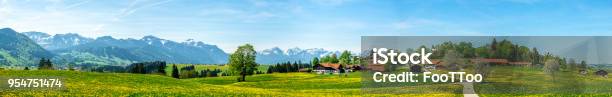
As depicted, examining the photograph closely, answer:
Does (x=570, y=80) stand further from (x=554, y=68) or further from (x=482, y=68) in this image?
(x=482, y=68)

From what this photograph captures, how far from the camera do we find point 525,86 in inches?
2650

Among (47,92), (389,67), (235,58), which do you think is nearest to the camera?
(389,67)

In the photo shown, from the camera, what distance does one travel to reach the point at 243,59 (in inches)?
5522

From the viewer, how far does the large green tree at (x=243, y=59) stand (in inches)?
5512

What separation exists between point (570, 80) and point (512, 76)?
230 inches

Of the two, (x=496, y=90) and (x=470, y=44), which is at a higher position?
(x=470, y=44)

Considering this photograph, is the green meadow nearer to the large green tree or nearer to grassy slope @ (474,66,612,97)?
grassy slope @ (474,66,612,97)

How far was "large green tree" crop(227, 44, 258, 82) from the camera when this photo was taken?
5512 inches

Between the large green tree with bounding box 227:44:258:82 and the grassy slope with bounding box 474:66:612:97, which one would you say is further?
the large green tree with bounding box 227:44:258:82

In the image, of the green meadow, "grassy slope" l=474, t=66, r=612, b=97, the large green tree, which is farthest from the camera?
the large green tree

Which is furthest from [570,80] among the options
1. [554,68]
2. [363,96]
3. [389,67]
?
[389,67]

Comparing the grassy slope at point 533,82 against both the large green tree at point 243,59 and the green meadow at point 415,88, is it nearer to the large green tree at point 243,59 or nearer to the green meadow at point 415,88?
the green meadow at point 415,88

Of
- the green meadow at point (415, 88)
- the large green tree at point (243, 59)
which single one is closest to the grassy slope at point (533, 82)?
the green meadow at point (415, 88)

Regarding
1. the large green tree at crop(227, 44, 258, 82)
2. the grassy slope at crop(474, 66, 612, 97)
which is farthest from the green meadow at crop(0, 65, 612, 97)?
the large green tree at crop(227, 44, 258, 82)
